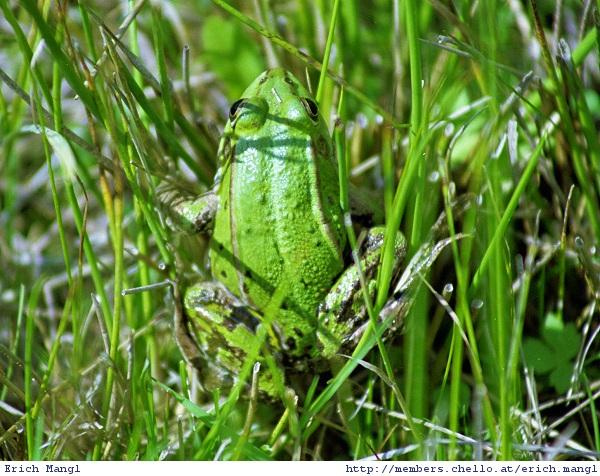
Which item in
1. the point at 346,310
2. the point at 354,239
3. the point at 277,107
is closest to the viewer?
the point at 354,239

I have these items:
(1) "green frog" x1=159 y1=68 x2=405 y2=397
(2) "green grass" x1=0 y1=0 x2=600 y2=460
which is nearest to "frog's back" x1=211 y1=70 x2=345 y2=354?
(1) "green frog" x1=159 y1=68 x2=405 y2=397

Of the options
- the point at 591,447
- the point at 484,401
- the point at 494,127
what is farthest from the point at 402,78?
the point at 591,447

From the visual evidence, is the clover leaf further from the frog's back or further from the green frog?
the frog's back

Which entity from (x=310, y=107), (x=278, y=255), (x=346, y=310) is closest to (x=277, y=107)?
(x=310, y=107)

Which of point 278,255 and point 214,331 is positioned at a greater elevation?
point 278,255

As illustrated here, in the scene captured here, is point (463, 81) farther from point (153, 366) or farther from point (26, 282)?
point (26, 282)

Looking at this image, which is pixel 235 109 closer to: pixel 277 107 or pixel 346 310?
pixel 277 107
